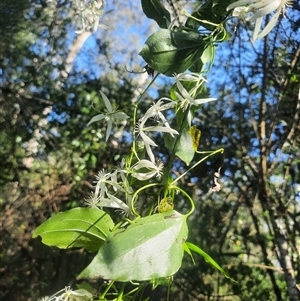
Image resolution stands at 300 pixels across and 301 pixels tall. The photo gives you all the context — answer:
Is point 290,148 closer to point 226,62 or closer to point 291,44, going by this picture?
point 291,44

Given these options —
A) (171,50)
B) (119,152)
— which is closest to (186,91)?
(171,50)

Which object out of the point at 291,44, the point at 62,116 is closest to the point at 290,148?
the point at 291,44

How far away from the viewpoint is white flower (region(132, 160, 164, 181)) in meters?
0.33

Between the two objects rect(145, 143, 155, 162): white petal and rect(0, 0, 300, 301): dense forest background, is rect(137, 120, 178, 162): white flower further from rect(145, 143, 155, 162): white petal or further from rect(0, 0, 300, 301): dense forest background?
rect(0, 0, 300, 301): dense forest background

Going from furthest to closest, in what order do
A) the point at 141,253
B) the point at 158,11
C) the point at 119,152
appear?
the point at 119,152 → the point at 158,11 → the point at 141,253

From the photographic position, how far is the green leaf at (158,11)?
374mm

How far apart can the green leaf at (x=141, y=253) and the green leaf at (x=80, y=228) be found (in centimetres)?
2

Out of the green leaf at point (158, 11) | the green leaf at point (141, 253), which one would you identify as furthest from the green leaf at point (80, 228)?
the green leaf at point (158, 11)

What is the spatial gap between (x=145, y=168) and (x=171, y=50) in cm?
7

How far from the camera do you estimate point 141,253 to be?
255 mm

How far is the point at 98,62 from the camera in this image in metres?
3.01

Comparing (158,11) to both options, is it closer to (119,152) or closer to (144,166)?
(144,166)

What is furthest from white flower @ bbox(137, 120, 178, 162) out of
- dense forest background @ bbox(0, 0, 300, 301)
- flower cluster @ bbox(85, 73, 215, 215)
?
dense forest background @ bbox(0, 0, 300, 301)

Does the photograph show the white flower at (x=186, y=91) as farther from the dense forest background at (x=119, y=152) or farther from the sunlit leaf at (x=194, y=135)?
the dense forest background at (x=119, y=152)
